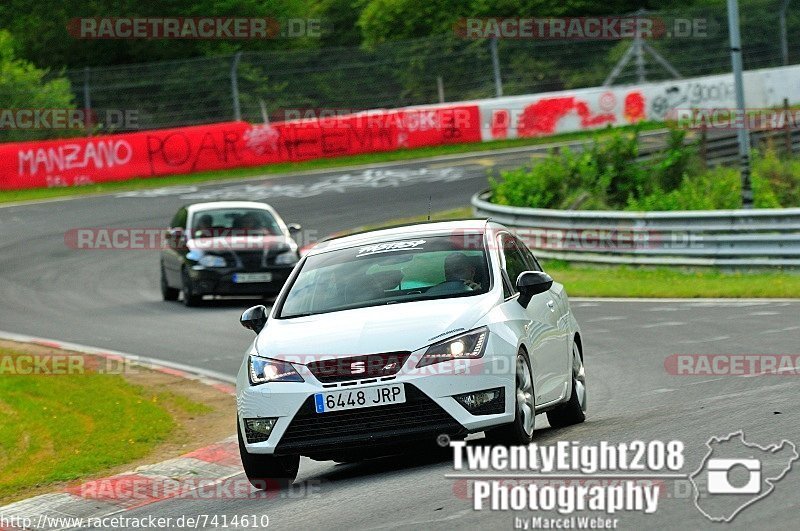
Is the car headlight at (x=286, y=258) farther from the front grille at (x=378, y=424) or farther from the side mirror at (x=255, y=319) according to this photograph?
the front grille at (x=378, y=424)

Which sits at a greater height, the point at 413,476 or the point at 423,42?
the point at 423,42

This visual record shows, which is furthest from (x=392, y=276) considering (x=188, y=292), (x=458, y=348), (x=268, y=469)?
(x=188, y=292)

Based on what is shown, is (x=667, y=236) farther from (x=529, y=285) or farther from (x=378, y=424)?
(x=378, y=424)

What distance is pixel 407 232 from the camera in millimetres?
10445

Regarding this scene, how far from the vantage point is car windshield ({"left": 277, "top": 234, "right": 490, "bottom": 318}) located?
9.76 metres

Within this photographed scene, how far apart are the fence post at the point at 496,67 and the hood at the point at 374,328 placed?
110 feet

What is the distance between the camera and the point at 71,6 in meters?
59.3

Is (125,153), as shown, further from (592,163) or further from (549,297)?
(549,297)

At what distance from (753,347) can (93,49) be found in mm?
48164

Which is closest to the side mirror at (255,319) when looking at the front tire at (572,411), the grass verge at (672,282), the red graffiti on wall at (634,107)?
the front tire at (572,411)

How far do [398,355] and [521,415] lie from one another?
89cm

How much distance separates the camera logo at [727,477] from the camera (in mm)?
7188

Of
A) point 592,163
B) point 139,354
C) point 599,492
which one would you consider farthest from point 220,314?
point 599,492

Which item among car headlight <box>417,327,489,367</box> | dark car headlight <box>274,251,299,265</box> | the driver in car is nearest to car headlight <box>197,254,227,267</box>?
dark car headlight <box>274,251,299,265</box>
